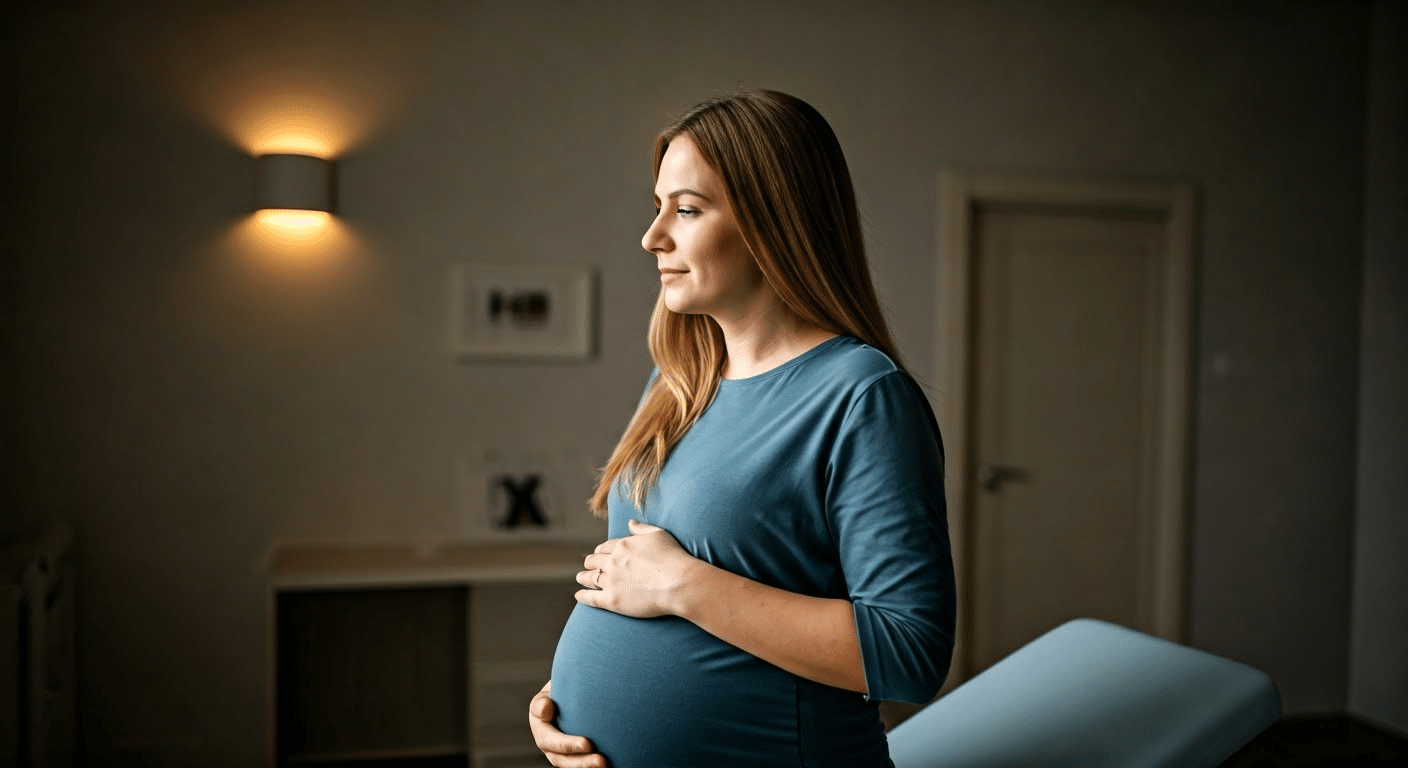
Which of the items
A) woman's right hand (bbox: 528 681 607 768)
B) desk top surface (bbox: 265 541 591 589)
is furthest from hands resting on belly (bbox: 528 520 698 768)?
desk top surface (bbox: 265 541 591 589)

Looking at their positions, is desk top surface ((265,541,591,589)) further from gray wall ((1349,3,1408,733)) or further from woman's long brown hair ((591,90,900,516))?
gray wall ((1349,3,1408,733))

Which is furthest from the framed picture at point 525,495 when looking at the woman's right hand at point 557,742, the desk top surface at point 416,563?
the woman's right hand at point 557,742

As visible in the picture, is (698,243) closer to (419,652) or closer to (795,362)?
(795,362)

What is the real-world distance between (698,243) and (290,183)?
7.99ft

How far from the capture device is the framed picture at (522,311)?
11.7 feet

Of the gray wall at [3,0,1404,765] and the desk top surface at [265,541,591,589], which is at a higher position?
the gray wall at [3,0,1404,765]

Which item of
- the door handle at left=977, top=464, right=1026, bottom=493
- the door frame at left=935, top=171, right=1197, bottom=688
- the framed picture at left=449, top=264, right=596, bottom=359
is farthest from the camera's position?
the door handle at left=977, top=464, right=1026, bottom=493

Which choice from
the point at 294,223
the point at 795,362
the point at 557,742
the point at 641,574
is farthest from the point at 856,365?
the point at 294,223

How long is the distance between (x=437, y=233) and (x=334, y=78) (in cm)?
56

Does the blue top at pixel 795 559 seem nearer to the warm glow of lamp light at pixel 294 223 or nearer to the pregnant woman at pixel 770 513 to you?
the pregnant woman at pixel 770 513

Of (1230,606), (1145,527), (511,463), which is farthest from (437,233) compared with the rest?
(1230,606)

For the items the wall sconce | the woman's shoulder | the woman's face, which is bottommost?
the woman's shoulder

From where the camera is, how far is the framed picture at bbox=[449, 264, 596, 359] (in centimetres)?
355

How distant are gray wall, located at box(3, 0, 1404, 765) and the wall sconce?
0.44ft
